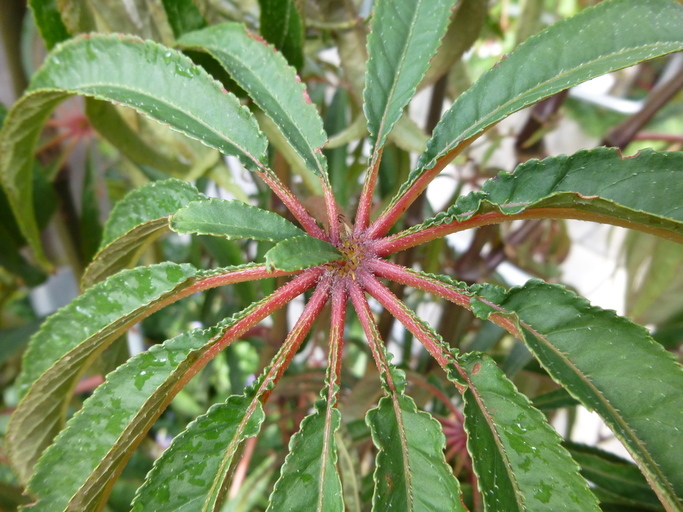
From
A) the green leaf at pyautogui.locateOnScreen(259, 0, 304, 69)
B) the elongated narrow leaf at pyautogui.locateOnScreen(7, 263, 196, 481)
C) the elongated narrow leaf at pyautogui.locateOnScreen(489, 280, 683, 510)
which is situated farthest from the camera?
the green leaf at pyautogui.locateOnScreen(259, 0, 304, 69)

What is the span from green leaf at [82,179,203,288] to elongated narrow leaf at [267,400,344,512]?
0.20 metres

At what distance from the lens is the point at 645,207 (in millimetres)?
303

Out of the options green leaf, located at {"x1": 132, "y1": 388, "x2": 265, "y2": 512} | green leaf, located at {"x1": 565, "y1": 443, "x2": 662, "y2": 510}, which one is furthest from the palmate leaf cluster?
green leaf, located at {"x1": 565, "y1": 443, "x2": 662, "y2": 510}

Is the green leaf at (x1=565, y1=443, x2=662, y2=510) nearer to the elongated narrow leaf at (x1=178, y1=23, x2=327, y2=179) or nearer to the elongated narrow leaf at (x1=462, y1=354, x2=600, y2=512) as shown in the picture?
the elongated narrow leaf at (x1=462, y1=354, x2=600, y2=512)

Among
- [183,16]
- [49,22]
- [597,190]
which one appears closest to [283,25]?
[183,16]

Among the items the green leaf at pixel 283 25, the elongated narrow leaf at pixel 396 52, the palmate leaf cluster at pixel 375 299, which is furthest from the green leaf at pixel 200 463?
the green leaf at pixel 283 25

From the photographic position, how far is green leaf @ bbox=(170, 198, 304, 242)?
0.33 meters

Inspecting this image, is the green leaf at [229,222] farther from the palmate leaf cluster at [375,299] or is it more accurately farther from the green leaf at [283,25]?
the green leaf at [283,25]

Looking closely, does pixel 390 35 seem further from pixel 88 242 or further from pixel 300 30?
pixel 88 242

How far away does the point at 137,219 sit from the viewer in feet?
1.48

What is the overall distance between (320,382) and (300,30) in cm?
53

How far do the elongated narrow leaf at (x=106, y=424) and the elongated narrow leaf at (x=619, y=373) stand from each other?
23 cm

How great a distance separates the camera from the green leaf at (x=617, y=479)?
51 cm

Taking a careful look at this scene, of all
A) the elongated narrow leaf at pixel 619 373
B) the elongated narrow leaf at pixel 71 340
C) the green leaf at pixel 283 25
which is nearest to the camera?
the elongated narrow leaf at pixel 619 373
